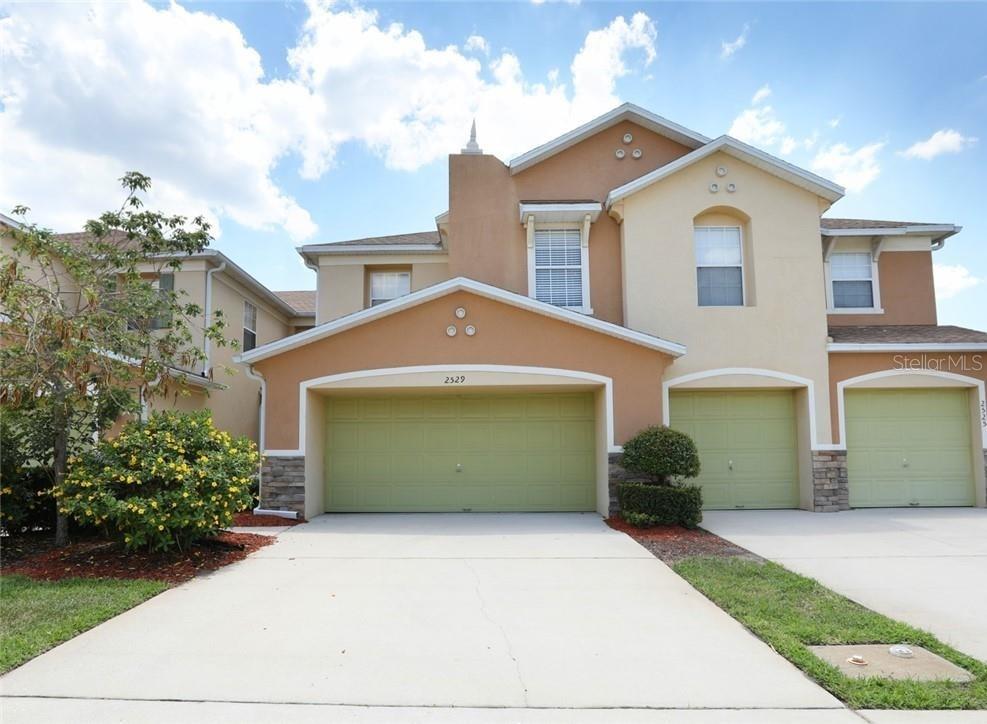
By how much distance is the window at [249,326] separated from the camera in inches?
693

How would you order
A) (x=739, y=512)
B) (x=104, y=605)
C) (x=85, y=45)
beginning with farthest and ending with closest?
(x=739, y=512) < (x=85, y=45) < (x=104, y=605)

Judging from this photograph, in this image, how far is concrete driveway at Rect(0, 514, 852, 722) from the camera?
160 inches

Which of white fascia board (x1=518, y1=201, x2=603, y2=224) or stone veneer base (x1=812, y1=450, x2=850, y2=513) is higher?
white fascia board (x1=518, y1=201, x2=603, y2=224)

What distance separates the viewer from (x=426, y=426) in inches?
487

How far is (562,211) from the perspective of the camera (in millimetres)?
13555

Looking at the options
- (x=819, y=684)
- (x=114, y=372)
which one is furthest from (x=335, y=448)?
(x=819, y=684)

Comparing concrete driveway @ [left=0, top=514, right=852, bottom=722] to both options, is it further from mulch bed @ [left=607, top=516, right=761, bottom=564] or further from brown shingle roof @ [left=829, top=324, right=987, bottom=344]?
brown shingle roof @ [left=829, top=324, right=987, bottom=344]

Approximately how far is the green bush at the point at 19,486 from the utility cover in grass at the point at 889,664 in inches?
340

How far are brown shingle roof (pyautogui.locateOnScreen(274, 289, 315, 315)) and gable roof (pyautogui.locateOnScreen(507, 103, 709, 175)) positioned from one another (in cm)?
1004

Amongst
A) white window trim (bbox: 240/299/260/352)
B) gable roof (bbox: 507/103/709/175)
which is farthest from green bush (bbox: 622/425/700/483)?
white window trim (bbox: 240/299/260/352)

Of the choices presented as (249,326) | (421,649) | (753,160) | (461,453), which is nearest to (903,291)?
(753,160)

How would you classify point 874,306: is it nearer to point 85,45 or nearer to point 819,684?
point 819,684

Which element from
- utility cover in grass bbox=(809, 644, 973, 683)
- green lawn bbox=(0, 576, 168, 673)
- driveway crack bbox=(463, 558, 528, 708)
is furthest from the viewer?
green lawn bbox=(0, 576, 168, 673)

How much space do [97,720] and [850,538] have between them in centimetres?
961
